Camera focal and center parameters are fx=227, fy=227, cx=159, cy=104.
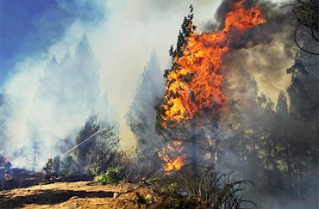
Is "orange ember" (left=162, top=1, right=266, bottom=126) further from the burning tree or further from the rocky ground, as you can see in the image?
the rocky ground

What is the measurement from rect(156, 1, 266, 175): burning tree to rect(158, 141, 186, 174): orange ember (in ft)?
1.52

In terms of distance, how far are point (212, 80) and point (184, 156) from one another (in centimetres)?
732

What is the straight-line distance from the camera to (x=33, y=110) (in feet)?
169

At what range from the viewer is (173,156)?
21.8 meters

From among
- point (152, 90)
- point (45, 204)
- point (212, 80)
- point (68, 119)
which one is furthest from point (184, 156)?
point (68, 119)

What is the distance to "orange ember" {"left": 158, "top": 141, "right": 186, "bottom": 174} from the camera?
66.0ft

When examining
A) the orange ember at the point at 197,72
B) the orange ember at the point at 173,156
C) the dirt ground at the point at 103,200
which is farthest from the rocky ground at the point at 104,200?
the orange ember at the point at 197,72

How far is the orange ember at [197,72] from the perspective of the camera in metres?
19.0

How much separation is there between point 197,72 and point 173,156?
8.35m

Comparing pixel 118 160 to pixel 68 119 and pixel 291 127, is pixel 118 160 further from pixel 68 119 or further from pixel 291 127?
pixel 68 119

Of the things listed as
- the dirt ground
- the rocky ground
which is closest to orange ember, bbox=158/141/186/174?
the dirt ground

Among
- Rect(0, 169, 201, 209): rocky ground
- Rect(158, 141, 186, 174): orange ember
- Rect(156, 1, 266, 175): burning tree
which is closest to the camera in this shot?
Rect(0, 169, 201, 209): rocky ground

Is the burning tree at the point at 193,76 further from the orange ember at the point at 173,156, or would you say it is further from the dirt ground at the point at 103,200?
the dirt ground at the point at 103,200

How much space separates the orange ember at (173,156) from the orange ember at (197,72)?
3135 mm
